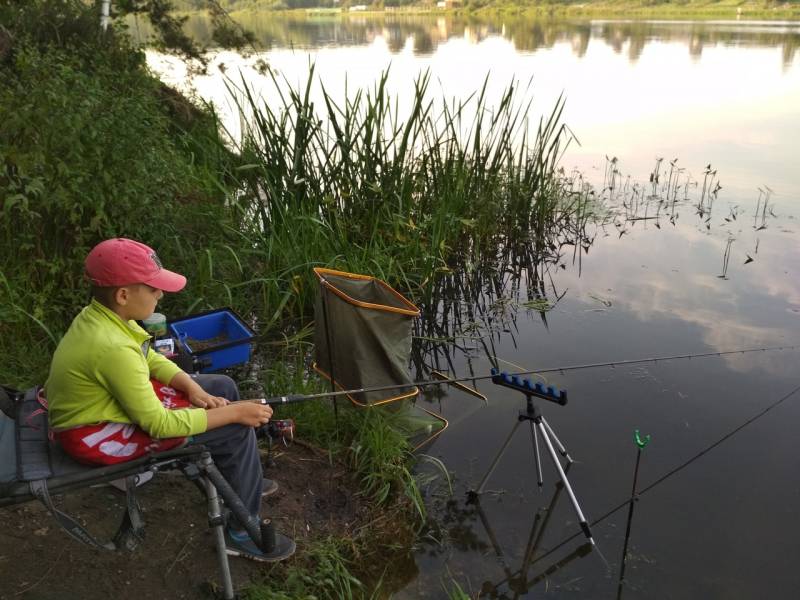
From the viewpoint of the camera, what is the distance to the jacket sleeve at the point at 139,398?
175cm

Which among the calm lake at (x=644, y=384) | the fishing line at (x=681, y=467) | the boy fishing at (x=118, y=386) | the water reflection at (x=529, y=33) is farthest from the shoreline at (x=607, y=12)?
the boy fishing at (x=118, y=386)

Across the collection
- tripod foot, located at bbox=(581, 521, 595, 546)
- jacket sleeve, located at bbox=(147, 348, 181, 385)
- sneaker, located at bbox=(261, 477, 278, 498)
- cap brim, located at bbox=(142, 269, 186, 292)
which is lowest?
tripod foot, located at bbox=(581, 521, 595, 546)

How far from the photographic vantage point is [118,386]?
1.76 m

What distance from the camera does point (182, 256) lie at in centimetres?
372

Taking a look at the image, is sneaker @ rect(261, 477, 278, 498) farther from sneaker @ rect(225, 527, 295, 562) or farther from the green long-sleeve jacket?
the green long-sleeve jacket

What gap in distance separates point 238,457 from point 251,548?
0.36 meters

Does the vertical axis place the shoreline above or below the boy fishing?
above

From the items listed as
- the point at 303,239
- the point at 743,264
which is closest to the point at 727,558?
the point at 303,239

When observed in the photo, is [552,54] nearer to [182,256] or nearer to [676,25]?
[676,25]

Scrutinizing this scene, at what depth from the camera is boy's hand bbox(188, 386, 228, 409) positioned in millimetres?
2039

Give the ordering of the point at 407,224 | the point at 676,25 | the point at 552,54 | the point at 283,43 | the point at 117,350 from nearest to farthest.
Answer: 1. the point at 117,350
2. the point at 407,224
3. the point at 552,54
4. the point at 283,43
5. the point at 676,25

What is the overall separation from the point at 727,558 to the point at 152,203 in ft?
9.92

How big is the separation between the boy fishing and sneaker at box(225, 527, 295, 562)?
38cm

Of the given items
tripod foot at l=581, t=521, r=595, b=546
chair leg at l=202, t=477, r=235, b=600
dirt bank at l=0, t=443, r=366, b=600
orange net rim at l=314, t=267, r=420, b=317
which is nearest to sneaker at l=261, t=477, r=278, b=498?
dirt bank at l=0, t=443, r=366, b=600
